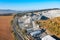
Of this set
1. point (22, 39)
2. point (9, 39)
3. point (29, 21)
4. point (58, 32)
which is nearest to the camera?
point (22, 39)

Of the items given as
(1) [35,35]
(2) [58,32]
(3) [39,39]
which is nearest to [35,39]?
(3) [39,39]

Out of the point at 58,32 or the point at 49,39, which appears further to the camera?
the point at 58,32

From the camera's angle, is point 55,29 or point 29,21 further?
point 29,21

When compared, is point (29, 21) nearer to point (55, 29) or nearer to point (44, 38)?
point (55, 29)

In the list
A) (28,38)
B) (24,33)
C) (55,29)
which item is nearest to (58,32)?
(55,29)

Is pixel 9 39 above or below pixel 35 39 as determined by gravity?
below

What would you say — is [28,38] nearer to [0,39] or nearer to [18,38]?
[18,38]

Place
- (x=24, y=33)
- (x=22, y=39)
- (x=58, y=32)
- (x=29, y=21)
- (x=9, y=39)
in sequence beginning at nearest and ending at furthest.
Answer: (x=22, y=39)
(x=24, y=33)
(x=9, y=39)
(x=58, y=32)
(x=29, y=21)

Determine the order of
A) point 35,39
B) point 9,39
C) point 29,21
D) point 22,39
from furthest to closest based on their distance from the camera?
point 29,21 < point 9,39 < point 22,39 < point 35,39

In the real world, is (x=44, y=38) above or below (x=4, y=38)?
above
